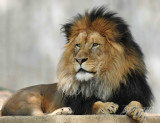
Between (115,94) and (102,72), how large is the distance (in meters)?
0.22

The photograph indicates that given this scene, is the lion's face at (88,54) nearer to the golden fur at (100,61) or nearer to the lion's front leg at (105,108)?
the golden fur at (100,61)

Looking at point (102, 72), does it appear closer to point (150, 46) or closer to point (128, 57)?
point (128, 57)

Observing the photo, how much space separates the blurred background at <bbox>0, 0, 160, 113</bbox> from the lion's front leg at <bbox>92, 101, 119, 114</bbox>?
135 inches

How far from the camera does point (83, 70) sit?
3.63 meters

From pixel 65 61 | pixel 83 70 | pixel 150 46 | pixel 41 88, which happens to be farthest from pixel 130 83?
pixel 150 46

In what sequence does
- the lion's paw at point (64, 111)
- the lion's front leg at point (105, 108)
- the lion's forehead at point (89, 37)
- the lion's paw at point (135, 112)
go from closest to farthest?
the lion's paw at point (135, 112) < the lion's front leg at point (105, 108) < the lion's paw at point (64, 111) < the lion's forehead at point (89, 37)

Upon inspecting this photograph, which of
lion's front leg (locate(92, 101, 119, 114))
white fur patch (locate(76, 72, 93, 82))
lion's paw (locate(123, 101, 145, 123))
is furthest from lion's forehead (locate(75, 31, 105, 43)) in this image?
lion's paw (locate(123, 101, 145, 123))

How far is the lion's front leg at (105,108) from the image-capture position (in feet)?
11.2

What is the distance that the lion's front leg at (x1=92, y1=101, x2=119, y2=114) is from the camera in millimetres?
3412

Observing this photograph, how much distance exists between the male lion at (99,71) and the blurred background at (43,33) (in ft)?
9.87

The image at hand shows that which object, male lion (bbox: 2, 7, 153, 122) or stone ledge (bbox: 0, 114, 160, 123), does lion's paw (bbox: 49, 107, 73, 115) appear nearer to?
male lion (bbox: 2, 7, 153, 122)

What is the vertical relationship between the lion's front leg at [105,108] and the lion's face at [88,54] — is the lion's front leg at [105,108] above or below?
below

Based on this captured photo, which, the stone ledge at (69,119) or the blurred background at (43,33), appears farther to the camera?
the blurred background at (43,33)

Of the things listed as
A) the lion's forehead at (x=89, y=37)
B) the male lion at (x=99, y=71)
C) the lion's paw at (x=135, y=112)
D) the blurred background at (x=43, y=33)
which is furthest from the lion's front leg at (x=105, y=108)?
the blurred background at (x=43, y=33)
